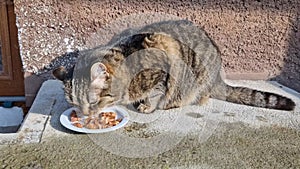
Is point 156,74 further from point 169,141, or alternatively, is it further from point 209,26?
point 209,26

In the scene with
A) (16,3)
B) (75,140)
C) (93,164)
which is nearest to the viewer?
(93,164)

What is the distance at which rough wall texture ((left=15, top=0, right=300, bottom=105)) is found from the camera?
7.64ft

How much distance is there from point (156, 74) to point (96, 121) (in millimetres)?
407

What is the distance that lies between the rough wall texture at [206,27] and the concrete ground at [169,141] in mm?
422

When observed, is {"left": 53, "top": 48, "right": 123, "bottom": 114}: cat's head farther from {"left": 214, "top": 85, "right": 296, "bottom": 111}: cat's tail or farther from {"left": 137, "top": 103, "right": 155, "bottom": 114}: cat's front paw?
{"left": 214, "top": 85, "right": 296, "bottom": 111}: cat's tail

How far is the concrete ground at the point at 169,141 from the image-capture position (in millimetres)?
1633

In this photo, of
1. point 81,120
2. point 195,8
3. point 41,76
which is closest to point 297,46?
point 195,8

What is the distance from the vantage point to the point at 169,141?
1801 millimetres

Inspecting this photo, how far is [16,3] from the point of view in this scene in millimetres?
2273

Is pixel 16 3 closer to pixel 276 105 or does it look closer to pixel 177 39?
pixel 177 39

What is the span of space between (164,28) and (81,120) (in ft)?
2.25

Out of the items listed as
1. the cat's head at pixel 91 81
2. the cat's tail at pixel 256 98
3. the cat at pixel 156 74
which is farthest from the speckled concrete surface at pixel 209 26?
the cat's head at pixel 91 81

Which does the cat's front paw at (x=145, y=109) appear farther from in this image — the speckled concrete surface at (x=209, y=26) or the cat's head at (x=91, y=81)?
the speckled concrete surface at (x=209, y=26)

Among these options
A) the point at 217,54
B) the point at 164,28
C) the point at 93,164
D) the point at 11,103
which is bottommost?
the point at 11,103
